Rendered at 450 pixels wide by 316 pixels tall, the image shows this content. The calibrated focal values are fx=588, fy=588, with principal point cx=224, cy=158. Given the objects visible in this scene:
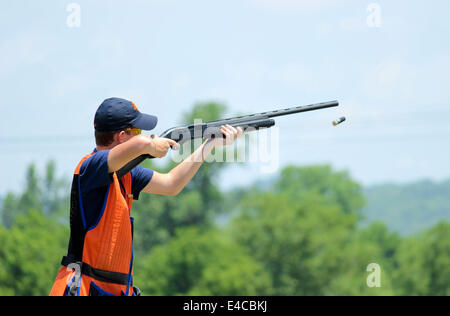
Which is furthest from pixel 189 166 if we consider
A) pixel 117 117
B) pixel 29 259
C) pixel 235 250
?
pixel 235 250

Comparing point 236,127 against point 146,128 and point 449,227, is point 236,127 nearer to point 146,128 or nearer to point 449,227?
point 146,128

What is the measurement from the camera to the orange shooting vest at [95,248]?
14.2 ft

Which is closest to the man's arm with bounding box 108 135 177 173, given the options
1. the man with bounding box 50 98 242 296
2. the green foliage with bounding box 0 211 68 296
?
the man with bounding box 50 98 242 296

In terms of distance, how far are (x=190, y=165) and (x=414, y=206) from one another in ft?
617

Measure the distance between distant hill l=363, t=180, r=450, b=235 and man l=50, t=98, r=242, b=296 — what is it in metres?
167

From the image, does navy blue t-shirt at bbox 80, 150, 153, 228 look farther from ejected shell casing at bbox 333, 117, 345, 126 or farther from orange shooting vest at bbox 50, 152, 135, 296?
ejected shell casing at bbox 333, 117, 345, 126

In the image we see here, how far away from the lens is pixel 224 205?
2635 inches

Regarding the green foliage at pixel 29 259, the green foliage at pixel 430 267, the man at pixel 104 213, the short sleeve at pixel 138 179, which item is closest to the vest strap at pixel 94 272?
the man at pixel 104 213


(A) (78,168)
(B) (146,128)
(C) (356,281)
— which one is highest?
(B) (146,128)

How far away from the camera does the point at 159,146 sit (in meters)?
4.42
